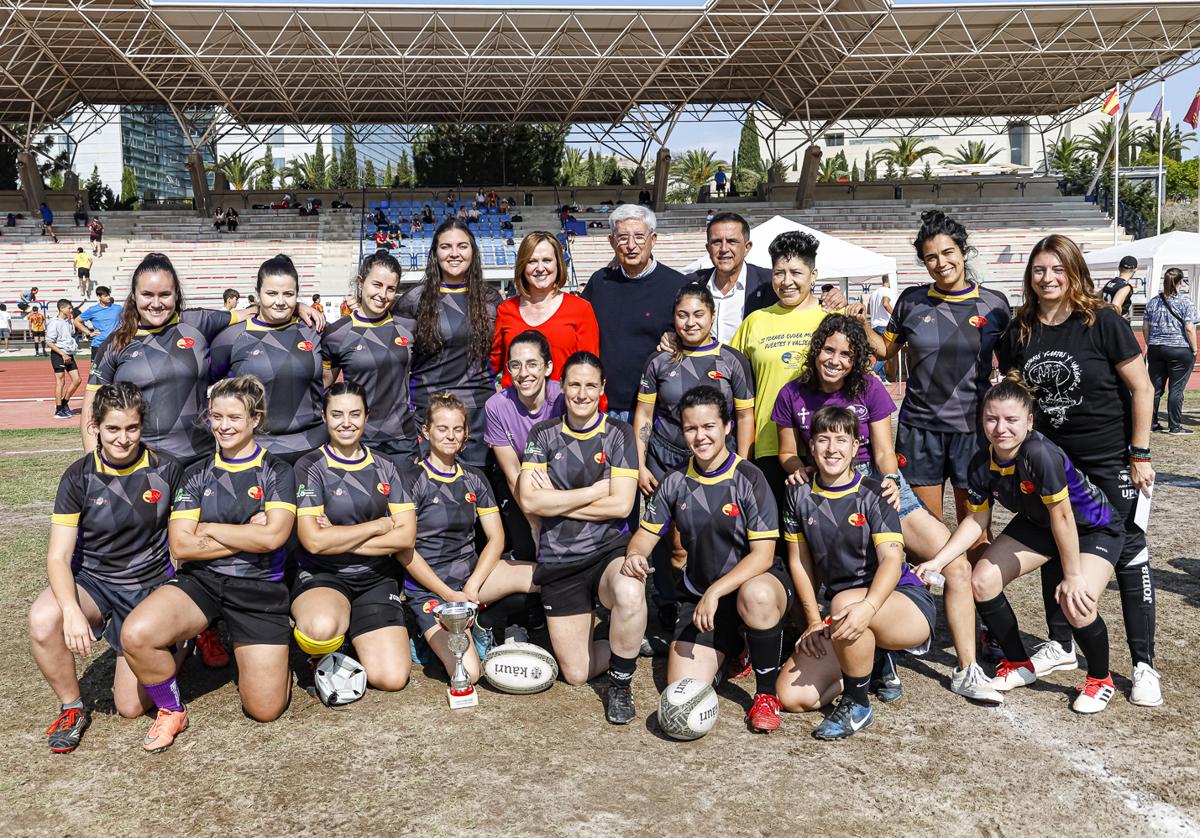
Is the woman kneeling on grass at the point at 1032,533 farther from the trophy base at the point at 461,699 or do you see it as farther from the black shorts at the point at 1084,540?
the trophy base at the point at 461,699

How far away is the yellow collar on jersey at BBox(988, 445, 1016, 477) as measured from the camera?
4.08m

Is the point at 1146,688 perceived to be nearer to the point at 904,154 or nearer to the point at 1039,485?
the point at 1039,485

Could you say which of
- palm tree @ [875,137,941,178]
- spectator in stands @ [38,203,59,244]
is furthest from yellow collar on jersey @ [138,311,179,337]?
palm tree @ [875,137,941,178]

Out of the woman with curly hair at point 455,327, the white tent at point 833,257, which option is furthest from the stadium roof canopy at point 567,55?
the woman with curly hair at point 455,327

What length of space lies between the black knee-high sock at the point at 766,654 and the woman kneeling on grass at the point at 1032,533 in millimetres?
780

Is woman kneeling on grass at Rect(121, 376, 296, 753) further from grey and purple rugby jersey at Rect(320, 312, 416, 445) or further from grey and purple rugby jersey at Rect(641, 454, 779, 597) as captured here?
grey and purple rugby jersey at Rect(641, 454, 779, 597)

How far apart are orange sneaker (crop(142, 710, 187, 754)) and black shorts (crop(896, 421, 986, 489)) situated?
3.52m

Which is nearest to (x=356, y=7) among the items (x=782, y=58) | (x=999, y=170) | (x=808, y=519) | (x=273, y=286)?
(x=782, y=58)

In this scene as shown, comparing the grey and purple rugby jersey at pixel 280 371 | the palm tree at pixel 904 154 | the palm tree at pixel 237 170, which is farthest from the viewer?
the palm tree at pixel 904 154

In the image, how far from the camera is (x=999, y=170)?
197 ft

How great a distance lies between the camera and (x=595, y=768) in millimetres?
3486

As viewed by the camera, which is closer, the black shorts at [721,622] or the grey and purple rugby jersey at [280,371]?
the black shorts at [721,622]

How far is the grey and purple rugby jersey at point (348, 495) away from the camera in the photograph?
4398mm

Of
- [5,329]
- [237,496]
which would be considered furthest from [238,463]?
[5,329]
